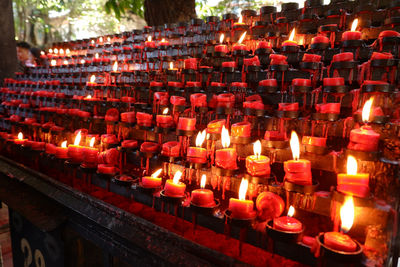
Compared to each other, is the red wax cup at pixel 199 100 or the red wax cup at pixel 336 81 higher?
the red wax cup at pixel 336 81

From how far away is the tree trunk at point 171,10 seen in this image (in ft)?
18.2

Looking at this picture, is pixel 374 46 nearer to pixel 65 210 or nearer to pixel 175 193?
pixel 175 193

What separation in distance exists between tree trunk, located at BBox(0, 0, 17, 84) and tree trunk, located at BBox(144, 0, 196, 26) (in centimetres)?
340

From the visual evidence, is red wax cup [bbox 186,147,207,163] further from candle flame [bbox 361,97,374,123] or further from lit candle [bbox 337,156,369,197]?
candle flame [bbox 361,97,374,123]

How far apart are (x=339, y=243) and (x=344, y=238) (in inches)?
2.1

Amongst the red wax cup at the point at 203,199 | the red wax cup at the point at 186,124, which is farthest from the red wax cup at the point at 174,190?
the red wax cup at the point at 186,124

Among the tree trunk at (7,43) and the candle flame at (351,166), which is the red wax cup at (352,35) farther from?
the tree trunk at (7,43)

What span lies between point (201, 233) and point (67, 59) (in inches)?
202

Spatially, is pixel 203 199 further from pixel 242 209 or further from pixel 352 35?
pixel 352 35

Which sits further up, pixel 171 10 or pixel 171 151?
pixel 171 10

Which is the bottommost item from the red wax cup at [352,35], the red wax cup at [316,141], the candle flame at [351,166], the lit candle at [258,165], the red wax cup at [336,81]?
the lit candle at [258,165]

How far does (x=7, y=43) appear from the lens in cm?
611

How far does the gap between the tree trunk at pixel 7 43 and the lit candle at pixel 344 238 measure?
728 cm

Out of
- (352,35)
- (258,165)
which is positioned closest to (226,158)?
(258,165)
